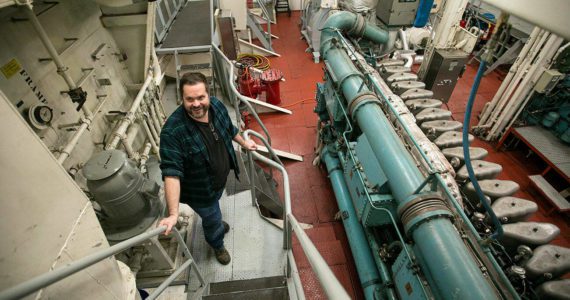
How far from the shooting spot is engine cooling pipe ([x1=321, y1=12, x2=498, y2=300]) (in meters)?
1.58

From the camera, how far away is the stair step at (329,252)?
343cm

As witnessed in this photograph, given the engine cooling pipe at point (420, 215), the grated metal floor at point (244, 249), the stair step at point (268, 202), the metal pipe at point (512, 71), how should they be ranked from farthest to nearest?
the metal pipe at point (512, 71) → the stair step at point (268, 202) → the grated metal floor at point (244, 249) → the engine cooling pipe at point (420, 215)

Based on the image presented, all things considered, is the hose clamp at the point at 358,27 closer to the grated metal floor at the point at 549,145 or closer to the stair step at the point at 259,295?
the grated metal floor at the point at 549,145

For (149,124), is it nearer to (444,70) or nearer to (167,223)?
(167,223)

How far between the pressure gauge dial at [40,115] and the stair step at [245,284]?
2066mm

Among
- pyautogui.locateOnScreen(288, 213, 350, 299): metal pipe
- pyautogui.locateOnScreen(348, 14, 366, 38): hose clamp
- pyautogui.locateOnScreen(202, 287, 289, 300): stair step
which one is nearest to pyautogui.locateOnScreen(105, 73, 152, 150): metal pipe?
pyautogui.locateOnScreen(202, 287, 289, 300): stair step

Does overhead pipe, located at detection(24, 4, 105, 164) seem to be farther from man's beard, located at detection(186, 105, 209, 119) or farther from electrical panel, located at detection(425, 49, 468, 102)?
electrical panel, located at detection(425, 49, 468, 102)

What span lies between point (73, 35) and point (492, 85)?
907 cm

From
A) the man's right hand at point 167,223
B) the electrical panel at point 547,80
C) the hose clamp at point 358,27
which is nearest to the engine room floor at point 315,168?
the electrical panel at point 547,80

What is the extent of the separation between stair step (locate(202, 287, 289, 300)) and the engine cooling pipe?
114cm

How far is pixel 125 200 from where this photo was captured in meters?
2.18

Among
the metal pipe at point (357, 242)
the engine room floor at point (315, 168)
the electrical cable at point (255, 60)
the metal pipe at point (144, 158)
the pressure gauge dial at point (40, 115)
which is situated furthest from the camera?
the electrical cable at point (255, 60)

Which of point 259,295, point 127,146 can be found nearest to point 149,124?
point 127,146

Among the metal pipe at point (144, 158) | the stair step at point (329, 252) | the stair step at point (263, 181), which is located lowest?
the stair step at point (329, 252)
